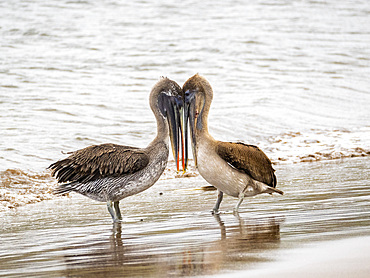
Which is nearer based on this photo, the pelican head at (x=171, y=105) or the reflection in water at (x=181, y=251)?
the reflection in water at (x=181, y=251)

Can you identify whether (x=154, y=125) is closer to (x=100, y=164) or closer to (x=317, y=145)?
(x=317, y=145)

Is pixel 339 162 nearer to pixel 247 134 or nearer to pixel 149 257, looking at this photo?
pixel 247 134

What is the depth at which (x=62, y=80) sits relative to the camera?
15.5 meters

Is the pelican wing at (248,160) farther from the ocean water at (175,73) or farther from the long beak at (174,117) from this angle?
the ocean water at (175,73)

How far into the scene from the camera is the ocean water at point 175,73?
1072 cm

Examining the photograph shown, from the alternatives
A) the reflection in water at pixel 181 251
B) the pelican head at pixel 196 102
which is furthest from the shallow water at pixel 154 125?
the pelican head at pixel 196 102

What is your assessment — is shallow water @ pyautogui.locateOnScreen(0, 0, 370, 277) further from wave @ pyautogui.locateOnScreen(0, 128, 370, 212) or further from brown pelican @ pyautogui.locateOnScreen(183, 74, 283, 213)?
brown pelican @ pyautogui.locateOnScreen(183, 74, 283, 213)

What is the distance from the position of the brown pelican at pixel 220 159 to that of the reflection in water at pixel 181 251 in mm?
792

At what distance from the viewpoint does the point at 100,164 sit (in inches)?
242

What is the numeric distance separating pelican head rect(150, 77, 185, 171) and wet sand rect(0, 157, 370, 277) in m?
0.67

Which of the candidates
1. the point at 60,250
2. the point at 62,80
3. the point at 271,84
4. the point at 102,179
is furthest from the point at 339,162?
the point at 62,80

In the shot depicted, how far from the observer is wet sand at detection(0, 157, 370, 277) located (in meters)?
3.56

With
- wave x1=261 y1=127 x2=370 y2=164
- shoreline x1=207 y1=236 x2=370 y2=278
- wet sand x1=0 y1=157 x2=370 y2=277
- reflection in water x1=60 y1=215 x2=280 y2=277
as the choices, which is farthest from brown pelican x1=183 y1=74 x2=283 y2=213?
wave x1=261 y1=127 x2=370 y2=164

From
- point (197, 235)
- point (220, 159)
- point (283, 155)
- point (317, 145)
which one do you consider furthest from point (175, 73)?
point (197, 235)
